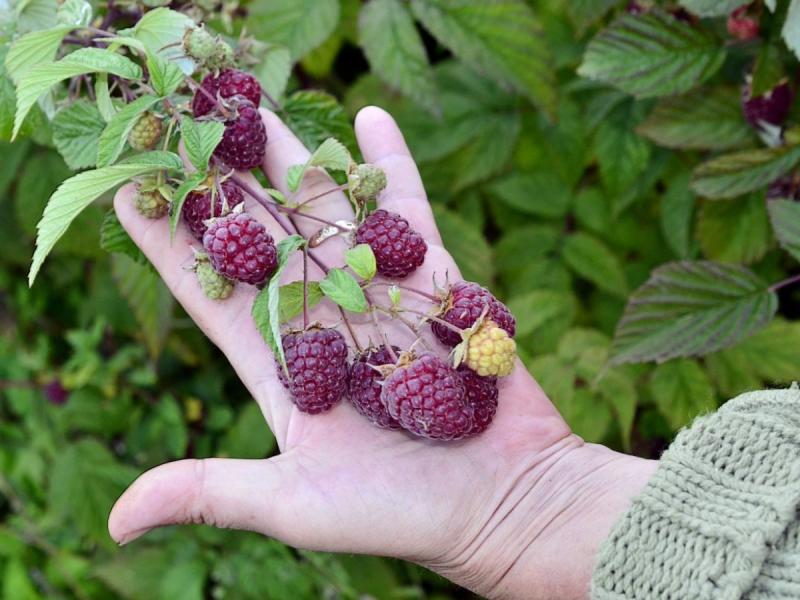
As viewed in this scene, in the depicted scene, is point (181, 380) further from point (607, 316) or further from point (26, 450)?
point (607, 316)

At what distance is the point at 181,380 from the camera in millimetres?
2400

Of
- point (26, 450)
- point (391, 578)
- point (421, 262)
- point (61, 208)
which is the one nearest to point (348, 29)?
point (421, 262)

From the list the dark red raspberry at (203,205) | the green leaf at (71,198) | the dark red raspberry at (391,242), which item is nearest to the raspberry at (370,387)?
the dark red raspberry at (391,242)

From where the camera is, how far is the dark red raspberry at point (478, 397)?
1151mm

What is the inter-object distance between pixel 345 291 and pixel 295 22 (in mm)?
599

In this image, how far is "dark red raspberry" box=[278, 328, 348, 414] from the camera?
1.10 m

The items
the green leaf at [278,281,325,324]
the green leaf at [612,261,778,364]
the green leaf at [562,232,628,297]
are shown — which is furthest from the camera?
the green leaf at [562,232,628,297]

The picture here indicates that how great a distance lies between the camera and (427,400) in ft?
3.44

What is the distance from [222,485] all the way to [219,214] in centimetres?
37

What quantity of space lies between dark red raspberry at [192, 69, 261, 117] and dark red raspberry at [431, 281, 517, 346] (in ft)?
1.33

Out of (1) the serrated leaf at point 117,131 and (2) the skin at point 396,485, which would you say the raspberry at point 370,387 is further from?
(1) the serrated leaf at point 117,131

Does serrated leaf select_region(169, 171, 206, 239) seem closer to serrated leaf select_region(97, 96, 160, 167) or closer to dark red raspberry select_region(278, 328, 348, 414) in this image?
serrated leaf select_region(97, 96, 160, 167)

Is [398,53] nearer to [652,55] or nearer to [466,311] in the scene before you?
[652,55]

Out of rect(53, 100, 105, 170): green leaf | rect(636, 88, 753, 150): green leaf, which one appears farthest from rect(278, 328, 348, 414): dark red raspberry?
rect(636, 88, 753, 150): green leaf
